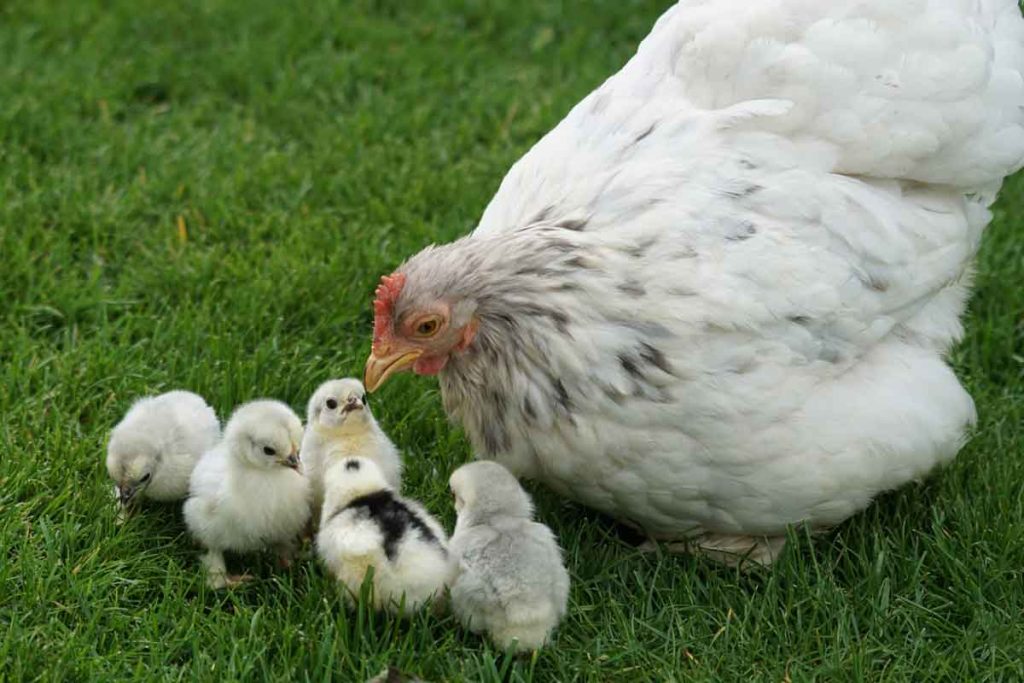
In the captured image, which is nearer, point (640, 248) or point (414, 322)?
point (414, 322)

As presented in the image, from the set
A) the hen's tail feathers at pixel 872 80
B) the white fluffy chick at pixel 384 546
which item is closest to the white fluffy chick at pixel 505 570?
the white fluffy chick at pixel 384 546

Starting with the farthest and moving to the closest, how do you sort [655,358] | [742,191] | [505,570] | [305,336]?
[305,336]
[742,191]
[655,358]
[505,570]

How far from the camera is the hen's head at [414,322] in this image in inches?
145

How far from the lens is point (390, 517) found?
3.53 meters

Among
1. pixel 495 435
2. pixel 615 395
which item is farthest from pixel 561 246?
pixel 495 435

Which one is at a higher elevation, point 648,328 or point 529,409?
point 648,328

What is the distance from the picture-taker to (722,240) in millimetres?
3770

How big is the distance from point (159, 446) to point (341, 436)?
0.52 metres

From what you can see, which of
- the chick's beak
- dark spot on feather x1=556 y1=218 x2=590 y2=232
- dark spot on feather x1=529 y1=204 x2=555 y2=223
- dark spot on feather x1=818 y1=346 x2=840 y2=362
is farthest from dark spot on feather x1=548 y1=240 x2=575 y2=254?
the chick's beak

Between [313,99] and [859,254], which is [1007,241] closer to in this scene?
[859,254]

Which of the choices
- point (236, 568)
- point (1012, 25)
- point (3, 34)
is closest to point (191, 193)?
point (3, 34)

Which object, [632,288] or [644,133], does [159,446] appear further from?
[644,133]

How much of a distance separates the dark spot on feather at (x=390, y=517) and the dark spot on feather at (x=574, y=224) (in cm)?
88

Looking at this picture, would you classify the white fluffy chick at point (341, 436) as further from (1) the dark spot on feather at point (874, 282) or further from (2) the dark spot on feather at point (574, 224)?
(1) the dark spot on feather at point (874, 282)
